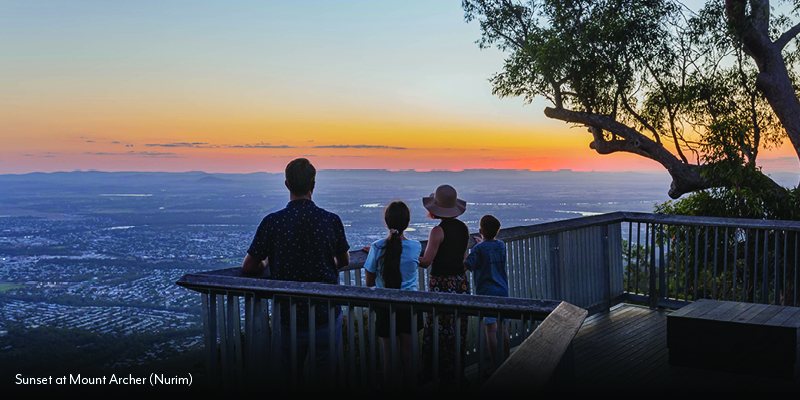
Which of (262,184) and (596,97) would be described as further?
(262,184)

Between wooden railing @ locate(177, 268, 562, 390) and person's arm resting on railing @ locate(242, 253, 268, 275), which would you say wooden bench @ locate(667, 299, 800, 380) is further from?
person's arm resting on railing @ locate(242, 253, 268, 275)

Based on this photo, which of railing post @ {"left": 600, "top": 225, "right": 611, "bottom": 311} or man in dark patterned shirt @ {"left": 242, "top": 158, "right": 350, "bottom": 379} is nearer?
man in dark patterned shirt @ {"left": 242, "top": 158, "right": 350, "bottom": 379}

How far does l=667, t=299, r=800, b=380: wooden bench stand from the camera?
390cm

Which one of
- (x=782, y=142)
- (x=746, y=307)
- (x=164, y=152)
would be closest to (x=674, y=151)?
(x=782, y=142)

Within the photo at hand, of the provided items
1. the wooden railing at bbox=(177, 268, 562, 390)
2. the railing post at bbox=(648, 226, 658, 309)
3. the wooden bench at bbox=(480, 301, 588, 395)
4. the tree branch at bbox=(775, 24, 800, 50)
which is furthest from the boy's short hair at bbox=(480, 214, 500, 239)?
the tree branch at bbox=(775, 24, 800, 50)

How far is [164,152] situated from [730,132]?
225ft

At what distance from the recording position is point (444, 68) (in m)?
30.2

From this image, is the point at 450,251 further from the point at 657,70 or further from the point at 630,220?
the point at 657,70

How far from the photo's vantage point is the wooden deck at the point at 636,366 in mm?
3900

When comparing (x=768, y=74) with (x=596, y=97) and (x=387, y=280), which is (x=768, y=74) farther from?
(x=387, y=280)

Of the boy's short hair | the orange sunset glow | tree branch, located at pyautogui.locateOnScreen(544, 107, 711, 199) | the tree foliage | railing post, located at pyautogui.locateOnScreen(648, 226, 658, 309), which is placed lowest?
railing post, located at pyautogui.locateOnScreen(648, 226, 658, 309)

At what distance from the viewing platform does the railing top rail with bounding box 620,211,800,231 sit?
0.01 meters

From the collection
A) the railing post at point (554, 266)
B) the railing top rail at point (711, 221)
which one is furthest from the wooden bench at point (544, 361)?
the railing top rail at point (711, 221)

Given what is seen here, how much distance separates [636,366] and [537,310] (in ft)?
9.12
